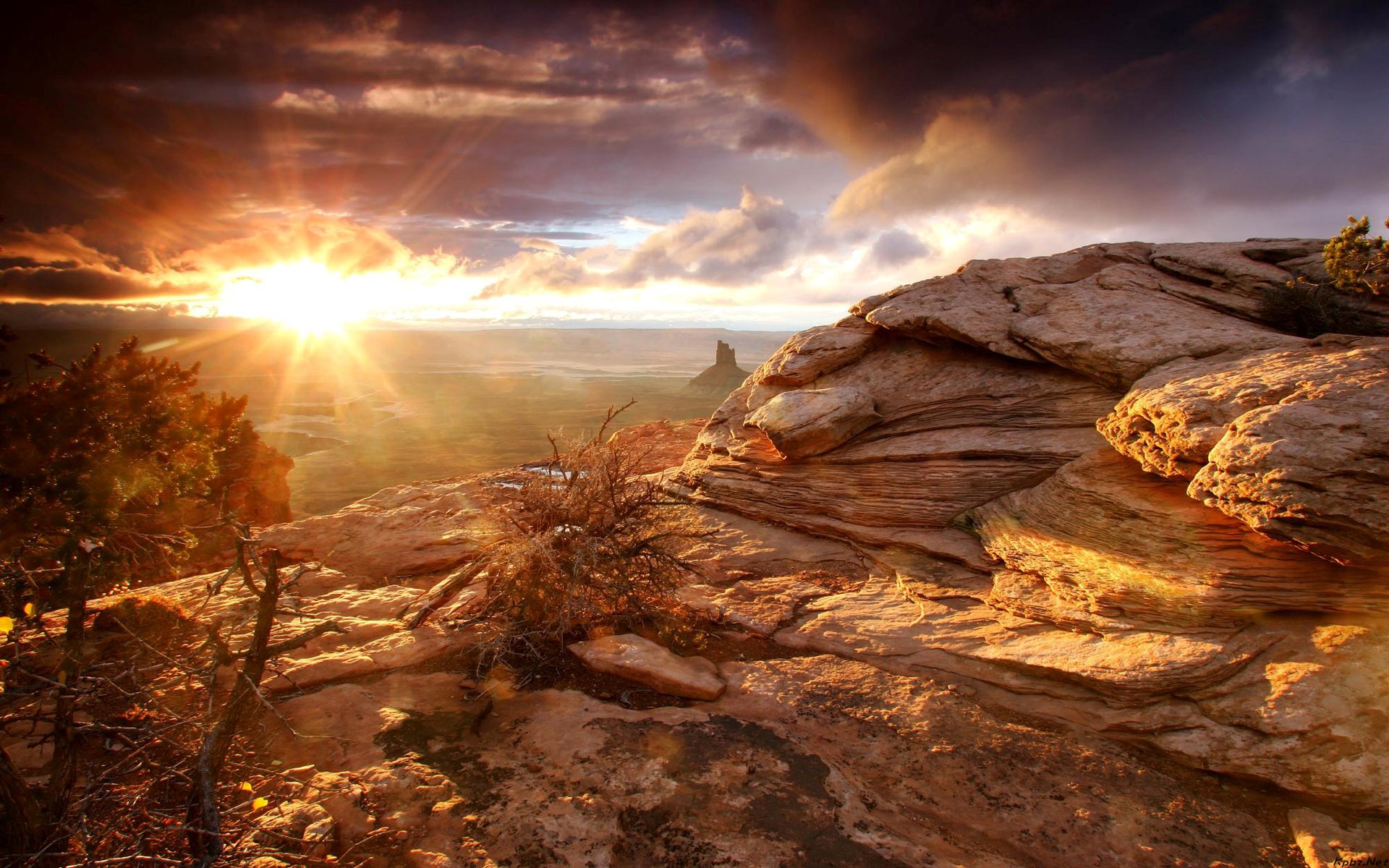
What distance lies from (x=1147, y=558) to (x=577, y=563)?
6.74m

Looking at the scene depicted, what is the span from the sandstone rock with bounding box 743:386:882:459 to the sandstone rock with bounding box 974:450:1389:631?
3063mm

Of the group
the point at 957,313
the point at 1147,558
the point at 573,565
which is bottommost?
the point at 573,565

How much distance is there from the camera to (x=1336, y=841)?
4.57 metres

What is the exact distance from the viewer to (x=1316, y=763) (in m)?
4.93

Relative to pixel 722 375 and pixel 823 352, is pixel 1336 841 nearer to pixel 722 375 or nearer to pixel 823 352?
pixel 823 352

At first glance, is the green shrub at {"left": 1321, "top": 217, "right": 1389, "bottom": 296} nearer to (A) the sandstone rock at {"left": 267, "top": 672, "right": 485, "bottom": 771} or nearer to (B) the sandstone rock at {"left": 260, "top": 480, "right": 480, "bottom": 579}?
(A) the sandstone rock at {"left": 267, "top": 672, "right": 485, "bottom": 771}

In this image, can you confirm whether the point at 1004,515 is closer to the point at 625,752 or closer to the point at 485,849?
the point at 625,752

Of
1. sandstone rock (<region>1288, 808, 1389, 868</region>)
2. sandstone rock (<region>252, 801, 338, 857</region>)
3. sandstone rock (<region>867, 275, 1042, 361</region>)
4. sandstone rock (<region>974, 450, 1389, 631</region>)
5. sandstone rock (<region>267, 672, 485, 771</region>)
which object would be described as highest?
sandstone rock (<region>867, 275, 1042, 361</region>)

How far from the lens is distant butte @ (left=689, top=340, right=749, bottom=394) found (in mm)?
104125

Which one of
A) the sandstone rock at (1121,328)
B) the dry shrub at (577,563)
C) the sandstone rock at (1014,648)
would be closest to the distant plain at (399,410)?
the dry shrub at (577,563)

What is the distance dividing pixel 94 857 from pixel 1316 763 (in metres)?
8.80

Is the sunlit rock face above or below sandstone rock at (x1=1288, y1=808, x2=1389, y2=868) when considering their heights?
above

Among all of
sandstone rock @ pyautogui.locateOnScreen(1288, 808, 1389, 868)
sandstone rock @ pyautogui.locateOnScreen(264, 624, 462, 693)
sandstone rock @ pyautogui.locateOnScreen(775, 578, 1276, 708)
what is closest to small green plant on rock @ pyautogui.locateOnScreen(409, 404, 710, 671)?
sandstone rock @ pyautogui.locateOnScreen(264, 624, 462, 693)

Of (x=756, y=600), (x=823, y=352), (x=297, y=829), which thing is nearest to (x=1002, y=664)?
(x=756, y=600)
